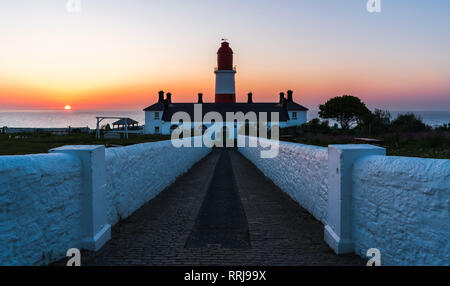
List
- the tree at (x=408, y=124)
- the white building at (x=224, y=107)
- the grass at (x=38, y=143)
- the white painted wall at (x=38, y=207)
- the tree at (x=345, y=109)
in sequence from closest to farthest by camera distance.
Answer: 1. the white painted wall at (x=38, y=207)
2. the grass at (x=38, y=143)
3. the tree at (x=408, y=124)
4. the white building at (x=224, y=107)
5. the tree at (x=345, y=109)

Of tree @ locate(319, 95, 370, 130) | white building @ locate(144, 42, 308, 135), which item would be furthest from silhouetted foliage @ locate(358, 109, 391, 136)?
tree @ locate(319, 95, 370, 130)

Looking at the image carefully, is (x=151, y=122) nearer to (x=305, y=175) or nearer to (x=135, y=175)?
(x=135, y=175)

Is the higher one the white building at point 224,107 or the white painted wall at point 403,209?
the white building at point 224,107

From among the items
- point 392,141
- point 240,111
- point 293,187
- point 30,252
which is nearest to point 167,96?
point 240,111

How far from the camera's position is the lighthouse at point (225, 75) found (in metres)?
50.7

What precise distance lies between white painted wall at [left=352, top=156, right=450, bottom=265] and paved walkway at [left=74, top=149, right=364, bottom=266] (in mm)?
520

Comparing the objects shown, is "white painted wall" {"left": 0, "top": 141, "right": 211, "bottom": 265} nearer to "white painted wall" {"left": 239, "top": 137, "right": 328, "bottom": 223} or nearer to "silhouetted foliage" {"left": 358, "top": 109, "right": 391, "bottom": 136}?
"white painted wall" {"left": 239, "top": 137, "right": 328, "bottom": 223}

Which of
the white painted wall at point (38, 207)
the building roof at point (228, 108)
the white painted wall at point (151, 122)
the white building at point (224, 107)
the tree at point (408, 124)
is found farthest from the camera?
the white painted wall at point (151, 122)

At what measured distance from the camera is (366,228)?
Result: 13.6ft

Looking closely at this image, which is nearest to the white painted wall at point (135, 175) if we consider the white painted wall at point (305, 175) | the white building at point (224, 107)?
the white painted wall at point (305, 175)

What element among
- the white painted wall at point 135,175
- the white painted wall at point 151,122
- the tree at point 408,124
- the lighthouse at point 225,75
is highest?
the lighthouse at point 225,75

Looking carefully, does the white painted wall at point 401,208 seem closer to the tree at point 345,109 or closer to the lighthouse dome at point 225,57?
the lighthouse dome at point 225,57

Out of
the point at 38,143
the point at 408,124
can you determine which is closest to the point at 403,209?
the point at 408,124

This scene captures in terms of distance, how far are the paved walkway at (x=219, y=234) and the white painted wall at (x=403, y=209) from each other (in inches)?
20.5
